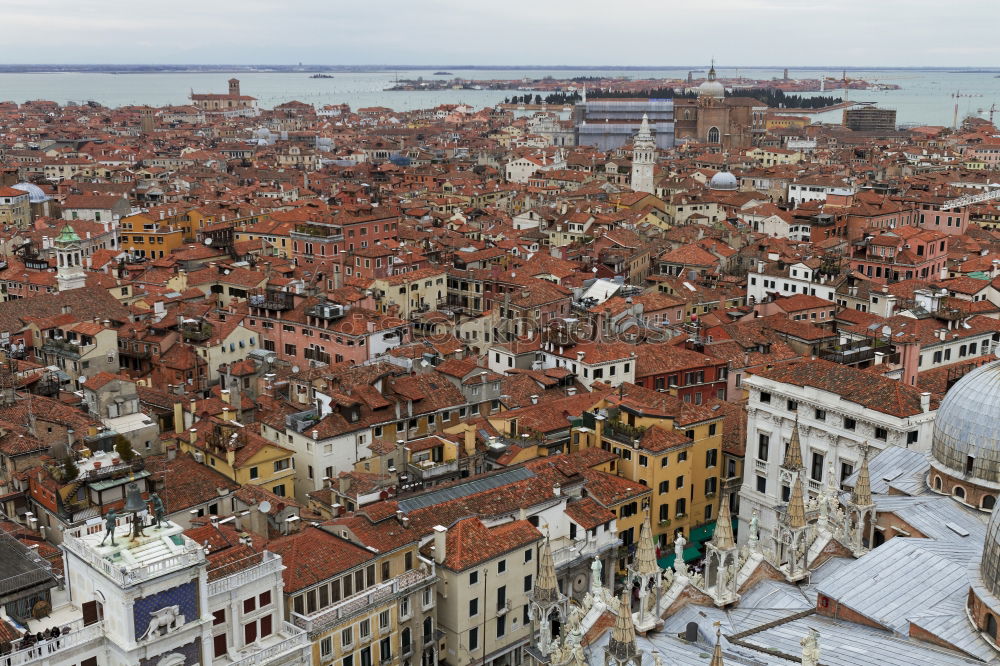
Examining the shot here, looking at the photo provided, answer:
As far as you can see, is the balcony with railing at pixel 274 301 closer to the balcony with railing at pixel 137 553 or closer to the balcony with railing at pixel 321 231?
the balcony with railing at pixel 321 231

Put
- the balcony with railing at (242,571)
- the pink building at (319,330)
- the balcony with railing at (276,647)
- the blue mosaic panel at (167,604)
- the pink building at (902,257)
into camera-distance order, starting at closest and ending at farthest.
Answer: the blue mosaic panel at (167,604)
the balcony with railing at (242,571)
the balcony with railing at (276,647)
the pink building at (319,330)
the pink building at (902,257)

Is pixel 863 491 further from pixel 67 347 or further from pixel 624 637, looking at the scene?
pixel 67 347

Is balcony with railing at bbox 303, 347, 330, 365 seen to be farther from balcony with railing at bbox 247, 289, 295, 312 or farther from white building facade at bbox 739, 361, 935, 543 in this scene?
white building facade at bbox 739, 361, 935, 543

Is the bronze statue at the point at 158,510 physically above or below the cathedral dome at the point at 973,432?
below

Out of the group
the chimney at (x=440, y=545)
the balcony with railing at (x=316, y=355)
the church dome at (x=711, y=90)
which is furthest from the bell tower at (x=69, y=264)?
the church dome at (x=711, y=90)

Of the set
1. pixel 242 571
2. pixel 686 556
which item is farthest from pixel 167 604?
pixel 686 556

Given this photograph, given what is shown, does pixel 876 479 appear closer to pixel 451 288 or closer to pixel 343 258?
pixel 451 288
